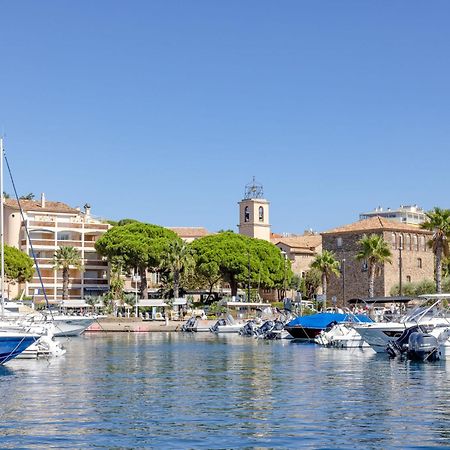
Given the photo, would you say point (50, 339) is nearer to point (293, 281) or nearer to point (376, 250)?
point (376, 250)

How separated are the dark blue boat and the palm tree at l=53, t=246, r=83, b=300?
49.1m

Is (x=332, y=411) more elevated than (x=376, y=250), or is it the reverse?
(x=376, y=250)

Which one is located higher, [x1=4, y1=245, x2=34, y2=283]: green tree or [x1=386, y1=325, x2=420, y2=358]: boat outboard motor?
[x1=4, y1=245, x2=34, y2=283]: green tree

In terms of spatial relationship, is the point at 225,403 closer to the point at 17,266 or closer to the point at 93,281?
the point at 17,266

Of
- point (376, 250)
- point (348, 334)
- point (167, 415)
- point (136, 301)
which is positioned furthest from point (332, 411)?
point (136, 301)

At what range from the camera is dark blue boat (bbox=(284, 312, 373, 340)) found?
69.2 m

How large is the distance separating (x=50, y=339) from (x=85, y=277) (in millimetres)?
76606

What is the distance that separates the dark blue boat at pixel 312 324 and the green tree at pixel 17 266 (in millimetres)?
44496

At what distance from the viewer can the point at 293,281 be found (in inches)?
5207

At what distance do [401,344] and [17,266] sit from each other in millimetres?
68822

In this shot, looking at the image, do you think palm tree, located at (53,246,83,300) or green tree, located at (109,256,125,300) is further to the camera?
palm tree, located at (53,246,83,300)

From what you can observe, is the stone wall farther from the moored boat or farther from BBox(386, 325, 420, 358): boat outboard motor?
the moored boat

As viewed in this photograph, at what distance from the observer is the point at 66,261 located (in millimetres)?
116375

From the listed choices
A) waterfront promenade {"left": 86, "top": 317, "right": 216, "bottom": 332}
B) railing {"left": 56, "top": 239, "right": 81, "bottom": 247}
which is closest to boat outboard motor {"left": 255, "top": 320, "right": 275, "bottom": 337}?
waterfront promenade {"left": 86, "top": 317, "right": 216, "bottom": 332}
